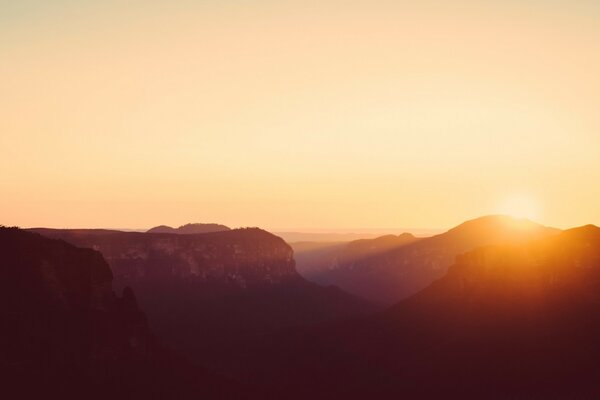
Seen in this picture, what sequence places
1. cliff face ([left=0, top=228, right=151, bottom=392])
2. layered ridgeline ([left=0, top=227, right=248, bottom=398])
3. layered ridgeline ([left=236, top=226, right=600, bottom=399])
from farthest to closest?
layered ridgeline ([left=236, top=226, right=600, bottom=399]) < cliff face ([left=0, top=228, right=151, bottom=392]) < layered ridgeline ([left=0, top=227, right=248, bottom=398])

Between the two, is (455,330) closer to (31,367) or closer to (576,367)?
(576,367)

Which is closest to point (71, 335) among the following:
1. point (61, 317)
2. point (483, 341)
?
point (61, 317)

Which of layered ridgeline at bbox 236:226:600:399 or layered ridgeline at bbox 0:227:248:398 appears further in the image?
layered ridgeline at bbox 236:226:600:399

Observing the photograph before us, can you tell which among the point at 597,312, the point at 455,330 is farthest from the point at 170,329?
the point at 597,312

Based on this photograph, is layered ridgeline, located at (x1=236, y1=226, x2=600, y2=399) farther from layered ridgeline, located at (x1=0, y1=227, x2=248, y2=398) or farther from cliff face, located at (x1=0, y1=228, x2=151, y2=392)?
cliff face, located at (x1=0, y1=228, x2=151, y2=392)

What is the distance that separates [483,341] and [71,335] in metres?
83.9

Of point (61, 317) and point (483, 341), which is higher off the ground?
point (61, 317)

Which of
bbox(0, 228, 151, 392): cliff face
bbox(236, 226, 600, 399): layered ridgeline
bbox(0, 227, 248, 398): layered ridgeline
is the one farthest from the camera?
bbox(236, 226, 600, 399): layered ridgeline

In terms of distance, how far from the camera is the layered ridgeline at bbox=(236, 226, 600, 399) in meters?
129

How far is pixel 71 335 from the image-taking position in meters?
100

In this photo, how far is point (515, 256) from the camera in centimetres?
15962

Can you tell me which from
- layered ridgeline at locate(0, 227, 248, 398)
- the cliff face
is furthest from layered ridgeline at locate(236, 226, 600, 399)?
the cliff face

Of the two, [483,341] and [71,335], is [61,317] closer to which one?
[71,335]

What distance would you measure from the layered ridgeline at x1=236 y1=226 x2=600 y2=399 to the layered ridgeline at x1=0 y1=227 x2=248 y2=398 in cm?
4114
